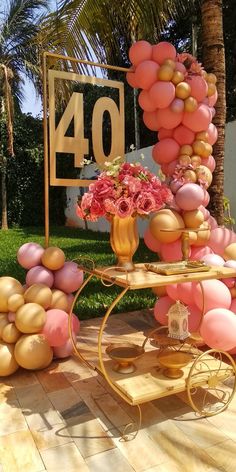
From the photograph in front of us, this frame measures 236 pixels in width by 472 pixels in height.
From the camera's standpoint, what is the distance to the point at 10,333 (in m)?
2.49

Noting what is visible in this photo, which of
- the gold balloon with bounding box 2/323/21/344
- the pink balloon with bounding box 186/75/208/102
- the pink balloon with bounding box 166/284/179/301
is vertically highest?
the pink balloon with bounding box 186/75/208/102

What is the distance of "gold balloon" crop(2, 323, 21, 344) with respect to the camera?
2.49 m

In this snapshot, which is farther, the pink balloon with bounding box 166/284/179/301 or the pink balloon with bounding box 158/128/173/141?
the pink balloon with bounding box 158/128/173/141

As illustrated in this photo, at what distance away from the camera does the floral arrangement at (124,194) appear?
1.96 m

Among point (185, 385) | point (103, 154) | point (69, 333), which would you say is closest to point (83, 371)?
point (69, 333)

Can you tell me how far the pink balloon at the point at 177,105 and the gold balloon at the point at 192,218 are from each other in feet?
2.51

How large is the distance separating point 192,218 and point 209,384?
45.8 inches

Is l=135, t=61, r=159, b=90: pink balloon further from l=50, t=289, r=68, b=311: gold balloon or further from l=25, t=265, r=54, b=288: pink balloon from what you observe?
l=50, t=289, r=68, b=311: gold balloon

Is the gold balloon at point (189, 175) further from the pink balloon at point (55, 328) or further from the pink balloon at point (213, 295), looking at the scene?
the pink balloon at point (55, 328)

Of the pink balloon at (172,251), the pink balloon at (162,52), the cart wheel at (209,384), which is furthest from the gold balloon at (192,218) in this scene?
the pink balloon at (162,52)

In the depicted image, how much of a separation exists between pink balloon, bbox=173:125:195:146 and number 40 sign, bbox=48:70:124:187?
1.46ft

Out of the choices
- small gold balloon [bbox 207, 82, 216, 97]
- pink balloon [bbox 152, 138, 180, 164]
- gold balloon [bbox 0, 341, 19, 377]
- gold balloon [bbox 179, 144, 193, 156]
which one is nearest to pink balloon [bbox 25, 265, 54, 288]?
gold balloon [bbox 0, 341, 19, 377]

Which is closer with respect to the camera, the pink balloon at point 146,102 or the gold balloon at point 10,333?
the gold balloon at point 10,333

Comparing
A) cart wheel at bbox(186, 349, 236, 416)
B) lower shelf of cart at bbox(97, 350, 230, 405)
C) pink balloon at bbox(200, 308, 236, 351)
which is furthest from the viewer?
pink balloon at bbox(200, 308, 236, 351)
